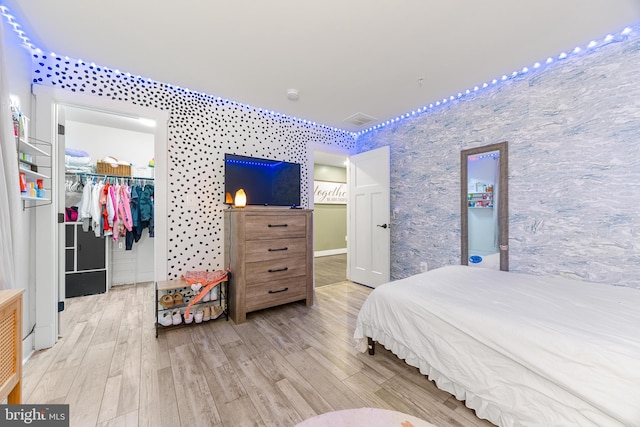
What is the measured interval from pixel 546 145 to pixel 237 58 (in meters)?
2.74

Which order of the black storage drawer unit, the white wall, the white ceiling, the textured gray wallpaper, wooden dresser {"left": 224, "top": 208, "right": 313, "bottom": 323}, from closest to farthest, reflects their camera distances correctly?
1. the white ceiling
2. the white wall
3. the textured gray wallpaper
4. wooden dresser {"left": 224, "top": 208, "right": 313, "bottom": 323}
5. the black storage drawer unit

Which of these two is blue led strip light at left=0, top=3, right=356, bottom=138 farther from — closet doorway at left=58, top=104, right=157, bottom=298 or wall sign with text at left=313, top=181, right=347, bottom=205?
wall sign with text at left=313, top=181, right=347, bottom=205

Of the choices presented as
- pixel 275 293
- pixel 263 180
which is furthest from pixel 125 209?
pixel 275 293

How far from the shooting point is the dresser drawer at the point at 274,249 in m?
2.39

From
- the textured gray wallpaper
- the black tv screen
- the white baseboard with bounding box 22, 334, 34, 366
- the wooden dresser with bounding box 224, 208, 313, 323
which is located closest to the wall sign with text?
the black tv screen

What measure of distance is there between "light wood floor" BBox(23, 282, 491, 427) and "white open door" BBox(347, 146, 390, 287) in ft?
3.84

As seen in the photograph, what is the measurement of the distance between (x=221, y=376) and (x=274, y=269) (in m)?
1.09

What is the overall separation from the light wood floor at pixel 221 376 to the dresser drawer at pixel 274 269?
0.43 metres

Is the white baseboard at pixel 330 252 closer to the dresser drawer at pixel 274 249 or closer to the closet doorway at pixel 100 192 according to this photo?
the dresser drawer at pixel 274 249

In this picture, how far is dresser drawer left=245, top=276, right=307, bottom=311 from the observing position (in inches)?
94.7

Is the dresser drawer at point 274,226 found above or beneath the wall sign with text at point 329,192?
beneath

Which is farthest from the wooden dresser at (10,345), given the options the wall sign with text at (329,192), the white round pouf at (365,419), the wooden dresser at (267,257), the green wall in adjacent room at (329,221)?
the wall sign with text at (329,192)

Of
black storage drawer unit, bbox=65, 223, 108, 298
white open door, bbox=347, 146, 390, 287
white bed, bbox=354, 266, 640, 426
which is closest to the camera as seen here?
white bed, bbox=354, 266, 640, 426

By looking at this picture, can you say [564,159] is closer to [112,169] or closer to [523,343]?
[523,343]
